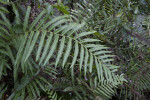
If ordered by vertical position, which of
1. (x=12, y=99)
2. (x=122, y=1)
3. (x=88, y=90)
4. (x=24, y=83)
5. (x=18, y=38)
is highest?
(x=122, y=1)

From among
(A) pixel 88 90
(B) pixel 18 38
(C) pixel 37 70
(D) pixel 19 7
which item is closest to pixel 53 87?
(C) pixel 37 70

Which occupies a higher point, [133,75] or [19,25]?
[19,25]

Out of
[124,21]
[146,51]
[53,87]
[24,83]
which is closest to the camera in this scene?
[24,83]

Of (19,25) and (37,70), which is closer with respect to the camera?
(19,25)

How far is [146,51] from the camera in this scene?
5.32 feet

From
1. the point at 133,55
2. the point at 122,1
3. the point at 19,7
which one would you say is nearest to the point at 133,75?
the point at 133,55

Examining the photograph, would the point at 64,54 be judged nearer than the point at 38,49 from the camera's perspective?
No

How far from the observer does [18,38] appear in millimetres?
1011

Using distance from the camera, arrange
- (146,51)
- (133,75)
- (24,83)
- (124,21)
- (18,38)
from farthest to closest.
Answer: (146,51), (133,75), (124,21), (24,83), (18,38)

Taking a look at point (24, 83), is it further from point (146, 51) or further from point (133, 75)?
point (146, 51)

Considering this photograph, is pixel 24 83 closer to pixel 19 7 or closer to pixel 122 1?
pixel 19 7

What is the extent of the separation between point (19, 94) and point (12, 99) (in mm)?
109

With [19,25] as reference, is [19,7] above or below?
above

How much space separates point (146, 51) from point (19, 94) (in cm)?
137
